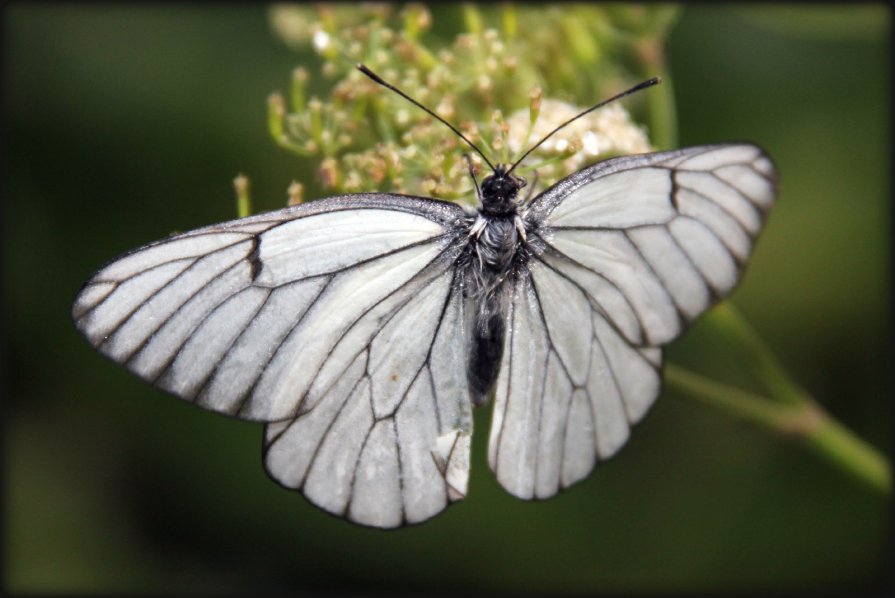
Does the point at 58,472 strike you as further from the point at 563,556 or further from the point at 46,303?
the point at 563,556

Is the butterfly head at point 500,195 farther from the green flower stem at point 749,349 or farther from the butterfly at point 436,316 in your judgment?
the green flower stem at point 749,349

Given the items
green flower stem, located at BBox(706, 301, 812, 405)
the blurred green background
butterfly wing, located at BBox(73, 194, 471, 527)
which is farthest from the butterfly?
the blurred green background

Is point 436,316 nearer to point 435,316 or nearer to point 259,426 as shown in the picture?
point 435,316

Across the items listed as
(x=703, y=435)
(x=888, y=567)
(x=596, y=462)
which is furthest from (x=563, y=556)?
A: (x=596, y=462)

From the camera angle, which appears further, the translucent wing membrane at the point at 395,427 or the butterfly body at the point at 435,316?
the translucent wing membrane at the point at 395,427

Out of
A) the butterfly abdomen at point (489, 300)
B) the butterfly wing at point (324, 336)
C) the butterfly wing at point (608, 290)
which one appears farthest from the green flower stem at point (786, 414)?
the butterfly wing at point (324, 336)

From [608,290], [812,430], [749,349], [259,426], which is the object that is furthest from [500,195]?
[259,426]
